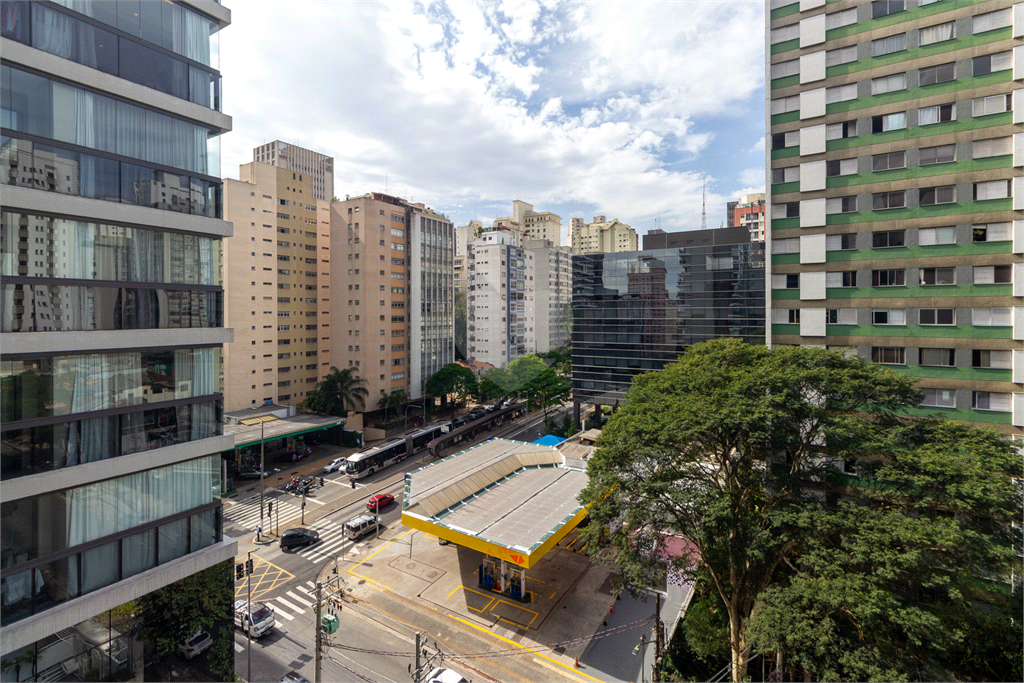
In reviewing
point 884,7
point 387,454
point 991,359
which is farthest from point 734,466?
point 387,454

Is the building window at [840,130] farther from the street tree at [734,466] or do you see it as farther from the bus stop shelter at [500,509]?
the bus stop shelter at [500,509]

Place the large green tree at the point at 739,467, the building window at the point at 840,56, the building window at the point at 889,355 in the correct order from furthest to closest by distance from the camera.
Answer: the building window at the point at 840,56 → the building window at the point at 889,355 → the large green tree at the point at 739,467

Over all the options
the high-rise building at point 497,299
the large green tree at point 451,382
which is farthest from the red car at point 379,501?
the high-rise building at point 497,299

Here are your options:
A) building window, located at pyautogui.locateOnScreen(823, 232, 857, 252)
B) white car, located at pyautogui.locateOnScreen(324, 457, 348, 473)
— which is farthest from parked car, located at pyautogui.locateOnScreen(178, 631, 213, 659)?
building window, located at pyautogui.locateOnScreen(823, 232, 857, 252)

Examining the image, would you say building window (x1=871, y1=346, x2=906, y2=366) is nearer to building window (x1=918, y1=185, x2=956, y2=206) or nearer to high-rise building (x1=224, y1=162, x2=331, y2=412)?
building window (x1=918, y1=185, x2=956, y2=206)

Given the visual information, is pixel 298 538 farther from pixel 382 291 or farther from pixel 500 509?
pixel 382 291
